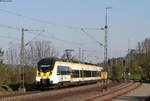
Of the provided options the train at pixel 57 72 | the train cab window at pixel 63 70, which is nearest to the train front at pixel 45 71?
the train at pixel 57 72

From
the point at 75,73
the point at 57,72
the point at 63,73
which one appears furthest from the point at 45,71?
the point at 75,73

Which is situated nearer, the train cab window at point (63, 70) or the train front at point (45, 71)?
the train front at point (45, 71)

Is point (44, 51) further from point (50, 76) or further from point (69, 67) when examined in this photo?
point (50, 76)

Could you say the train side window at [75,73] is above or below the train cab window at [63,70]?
below

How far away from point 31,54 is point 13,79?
69.7 feet

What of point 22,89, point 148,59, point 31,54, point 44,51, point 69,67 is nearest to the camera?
point 22,89

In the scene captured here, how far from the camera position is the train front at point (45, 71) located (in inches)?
1490

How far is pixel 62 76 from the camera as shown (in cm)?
4022

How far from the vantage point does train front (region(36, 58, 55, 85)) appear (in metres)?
Answer: 37.8

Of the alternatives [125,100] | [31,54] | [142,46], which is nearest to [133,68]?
[142,46]

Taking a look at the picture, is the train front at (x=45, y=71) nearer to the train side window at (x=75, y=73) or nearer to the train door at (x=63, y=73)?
the train door at (x=63, y=73)

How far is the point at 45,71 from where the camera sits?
3831 centimetres

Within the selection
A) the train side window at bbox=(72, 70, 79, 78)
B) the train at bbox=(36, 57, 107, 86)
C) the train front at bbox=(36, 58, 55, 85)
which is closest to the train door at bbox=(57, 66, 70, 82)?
the train at bbox=(36, 57, 107, 86)

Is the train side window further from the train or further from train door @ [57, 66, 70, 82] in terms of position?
train door @ [57, 66, 70, 82]
